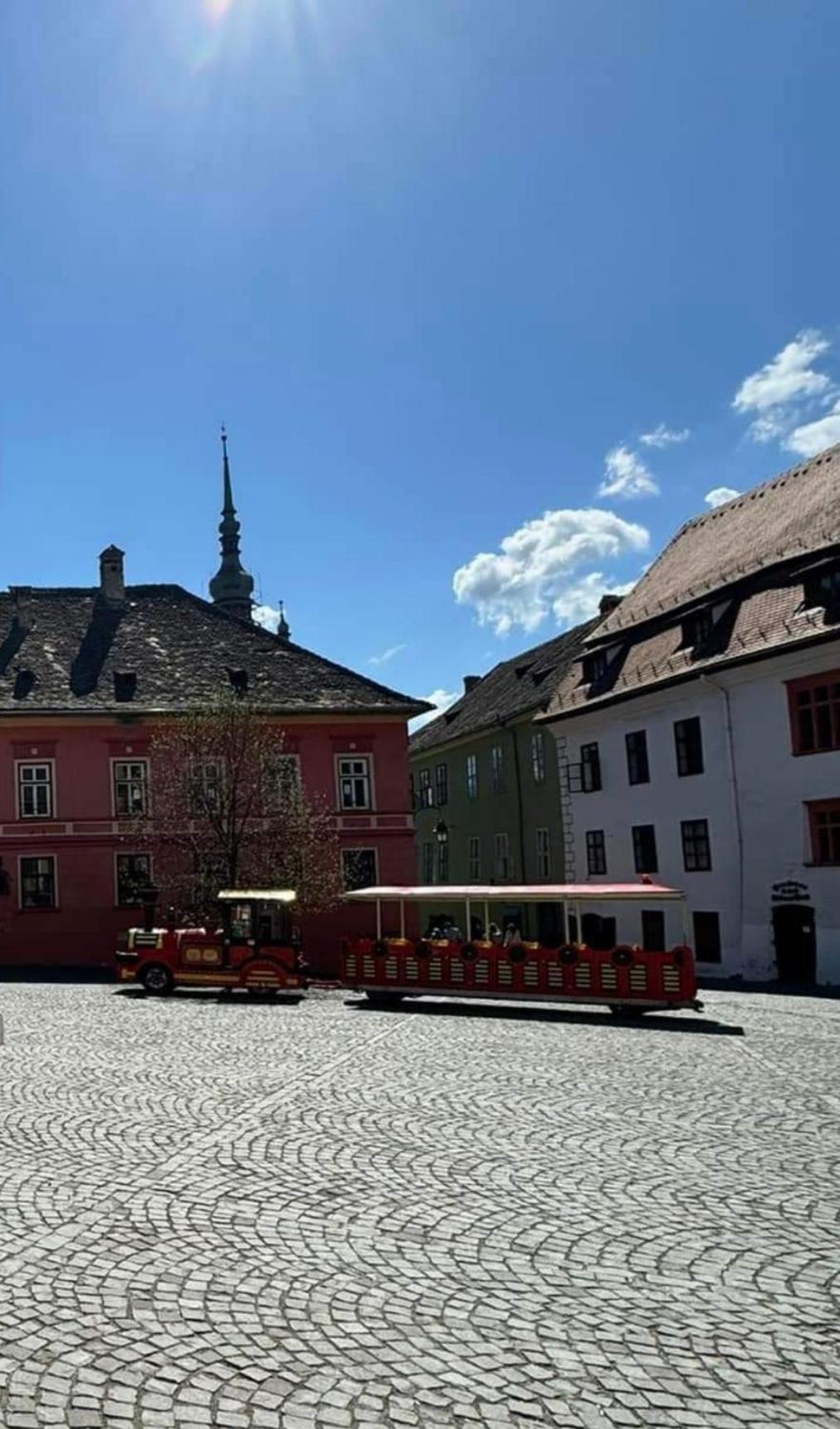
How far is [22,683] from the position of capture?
116 feet

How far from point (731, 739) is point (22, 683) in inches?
841

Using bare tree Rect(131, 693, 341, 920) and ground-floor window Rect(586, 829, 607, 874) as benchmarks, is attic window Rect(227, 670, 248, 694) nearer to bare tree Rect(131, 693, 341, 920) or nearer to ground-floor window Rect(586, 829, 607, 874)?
bare tree Rect(131, 693, 341, 920)

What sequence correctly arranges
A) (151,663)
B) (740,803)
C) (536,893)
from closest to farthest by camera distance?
(536,893)
(740,803)
(151,663)

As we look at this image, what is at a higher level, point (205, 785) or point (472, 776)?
point (472, 776)

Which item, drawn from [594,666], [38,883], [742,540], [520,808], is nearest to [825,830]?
[742,540]

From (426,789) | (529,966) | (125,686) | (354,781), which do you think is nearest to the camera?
(529,966)

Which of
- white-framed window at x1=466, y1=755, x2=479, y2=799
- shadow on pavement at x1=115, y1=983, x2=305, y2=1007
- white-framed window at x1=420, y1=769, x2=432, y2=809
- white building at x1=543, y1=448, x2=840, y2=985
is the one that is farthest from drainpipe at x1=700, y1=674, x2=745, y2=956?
white-framed window at x1=420, y1=769, x2=432, y2=809

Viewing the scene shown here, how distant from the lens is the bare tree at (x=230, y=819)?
30266mm

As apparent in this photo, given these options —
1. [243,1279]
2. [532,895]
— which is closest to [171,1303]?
[243,1279]

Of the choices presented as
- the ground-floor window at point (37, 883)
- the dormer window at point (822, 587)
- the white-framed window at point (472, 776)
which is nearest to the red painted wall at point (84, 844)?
the ground-floor window at point (37, 883)

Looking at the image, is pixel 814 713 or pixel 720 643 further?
pixel 720 643

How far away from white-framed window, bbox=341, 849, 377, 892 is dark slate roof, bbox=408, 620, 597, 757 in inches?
357

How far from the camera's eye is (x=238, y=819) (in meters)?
30.9

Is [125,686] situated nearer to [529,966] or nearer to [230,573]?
[529,966]
